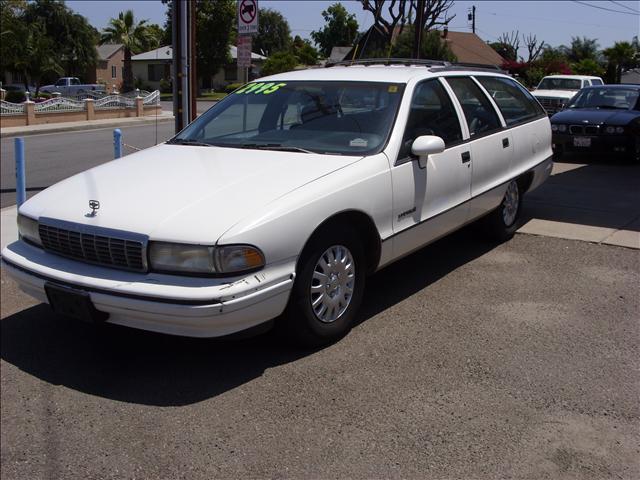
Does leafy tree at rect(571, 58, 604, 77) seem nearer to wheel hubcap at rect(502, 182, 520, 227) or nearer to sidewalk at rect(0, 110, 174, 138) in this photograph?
sidewalk at rect(0, 110, 174, 138)

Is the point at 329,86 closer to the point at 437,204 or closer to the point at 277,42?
the point at 437,204

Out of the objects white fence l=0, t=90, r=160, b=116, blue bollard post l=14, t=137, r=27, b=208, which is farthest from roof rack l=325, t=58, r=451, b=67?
white fence l=0, t=90, r=160, b=116

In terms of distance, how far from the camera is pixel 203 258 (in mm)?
3691

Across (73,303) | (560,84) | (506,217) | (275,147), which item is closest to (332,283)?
(275,147)

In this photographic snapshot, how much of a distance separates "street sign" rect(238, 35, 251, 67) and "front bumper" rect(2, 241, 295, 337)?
20.8 ft

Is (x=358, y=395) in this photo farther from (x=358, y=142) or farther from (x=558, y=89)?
(x=558, y=89)

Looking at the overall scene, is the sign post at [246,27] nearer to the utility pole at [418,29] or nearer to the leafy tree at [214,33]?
the utility pole at [418,29]

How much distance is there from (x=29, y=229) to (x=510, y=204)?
4.32m

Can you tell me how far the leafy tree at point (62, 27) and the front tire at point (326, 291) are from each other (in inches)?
1366

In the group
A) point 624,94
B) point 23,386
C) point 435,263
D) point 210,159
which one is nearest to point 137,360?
point 23,386

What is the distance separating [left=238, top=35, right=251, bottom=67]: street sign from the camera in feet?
31.9

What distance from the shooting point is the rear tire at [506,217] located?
6.57m

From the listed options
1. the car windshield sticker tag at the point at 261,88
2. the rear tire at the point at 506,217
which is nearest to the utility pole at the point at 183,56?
the car windshield sticker tag at the point at 261,88

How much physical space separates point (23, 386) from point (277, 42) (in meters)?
97.6
